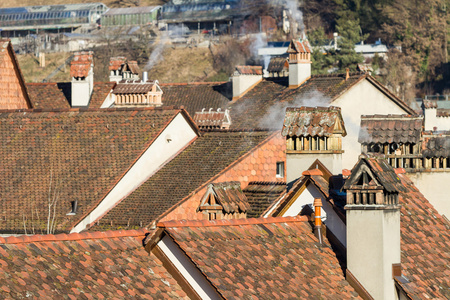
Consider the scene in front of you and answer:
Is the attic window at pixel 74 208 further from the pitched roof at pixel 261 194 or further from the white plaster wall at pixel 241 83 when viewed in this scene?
the white plaster wall at pixel 241 83

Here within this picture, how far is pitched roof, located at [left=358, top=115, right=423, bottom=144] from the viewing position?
1035 inches

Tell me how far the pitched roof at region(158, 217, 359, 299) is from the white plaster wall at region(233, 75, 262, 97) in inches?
1298

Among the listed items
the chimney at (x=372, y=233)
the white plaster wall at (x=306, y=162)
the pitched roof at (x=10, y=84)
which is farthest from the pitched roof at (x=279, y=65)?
the chimney at (x=372, y=233)

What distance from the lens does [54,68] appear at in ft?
396

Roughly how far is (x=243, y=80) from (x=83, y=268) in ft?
119

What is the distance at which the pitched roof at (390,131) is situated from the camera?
2630cm

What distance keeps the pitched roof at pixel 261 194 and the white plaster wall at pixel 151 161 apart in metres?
3.03

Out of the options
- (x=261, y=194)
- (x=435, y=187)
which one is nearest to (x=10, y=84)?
(x=261, y=194)

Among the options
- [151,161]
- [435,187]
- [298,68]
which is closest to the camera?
[435,187]

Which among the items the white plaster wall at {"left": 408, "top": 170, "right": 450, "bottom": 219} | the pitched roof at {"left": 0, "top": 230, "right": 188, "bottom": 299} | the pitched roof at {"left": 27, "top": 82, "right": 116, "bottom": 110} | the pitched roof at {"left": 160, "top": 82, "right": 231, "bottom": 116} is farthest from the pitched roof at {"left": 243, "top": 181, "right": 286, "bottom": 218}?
the pitched roof at {"left": 160, "top": 82, "right": 231, "bottom": 116}

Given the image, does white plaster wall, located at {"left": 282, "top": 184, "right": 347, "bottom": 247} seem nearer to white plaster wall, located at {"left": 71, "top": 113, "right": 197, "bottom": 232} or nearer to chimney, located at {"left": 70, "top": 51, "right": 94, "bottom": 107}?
white plaster wall, located at {"left": 71, "top": 113, "right": 197, "bottom": 232}

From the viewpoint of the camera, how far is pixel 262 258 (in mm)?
17406

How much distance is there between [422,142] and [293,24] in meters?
96.3

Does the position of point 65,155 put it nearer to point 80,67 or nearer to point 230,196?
point 230,196
